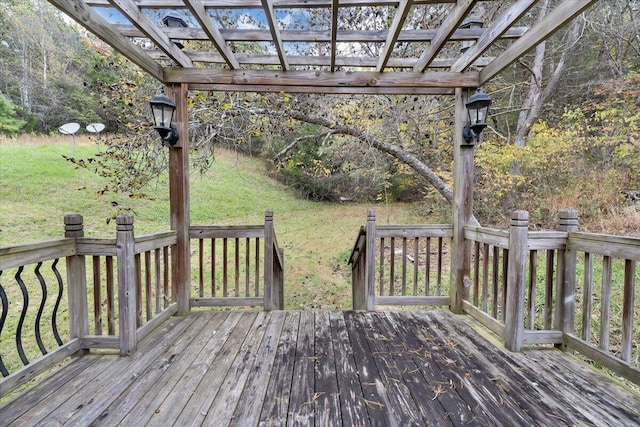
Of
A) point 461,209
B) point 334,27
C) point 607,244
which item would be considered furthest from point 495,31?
point 607,244

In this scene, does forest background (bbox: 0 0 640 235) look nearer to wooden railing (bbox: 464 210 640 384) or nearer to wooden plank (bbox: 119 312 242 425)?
wooden plank (bbox: 119 312 242 425)

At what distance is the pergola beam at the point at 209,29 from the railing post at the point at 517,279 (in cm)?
265

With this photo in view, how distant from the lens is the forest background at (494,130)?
13.4 ft

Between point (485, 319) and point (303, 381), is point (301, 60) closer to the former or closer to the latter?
point (303, 381)

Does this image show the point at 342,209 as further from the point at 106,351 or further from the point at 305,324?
the point at 106,351

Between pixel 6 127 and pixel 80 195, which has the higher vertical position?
pixel 6 127

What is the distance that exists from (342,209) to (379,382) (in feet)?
30.8

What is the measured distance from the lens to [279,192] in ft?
39.2

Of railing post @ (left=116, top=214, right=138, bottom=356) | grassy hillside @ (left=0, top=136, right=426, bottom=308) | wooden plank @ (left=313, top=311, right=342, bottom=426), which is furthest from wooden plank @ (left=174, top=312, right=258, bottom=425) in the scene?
grassy hillside @ (left=0, top=136, right=426, bottom=308)

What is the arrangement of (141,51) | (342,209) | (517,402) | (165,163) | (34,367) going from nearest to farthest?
1. (517,402)
2. (34,367)
3. (141,51)
4. (165,163)
5. (342,209)

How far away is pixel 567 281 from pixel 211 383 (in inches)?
104

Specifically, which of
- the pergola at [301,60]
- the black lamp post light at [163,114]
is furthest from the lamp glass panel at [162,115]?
the pergola at [301,60]

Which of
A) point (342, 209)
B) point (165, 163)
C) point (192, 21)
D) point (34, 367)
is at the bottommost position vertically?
point (34, 367)

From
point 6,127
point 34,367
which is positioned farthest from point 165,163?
point 6,127
